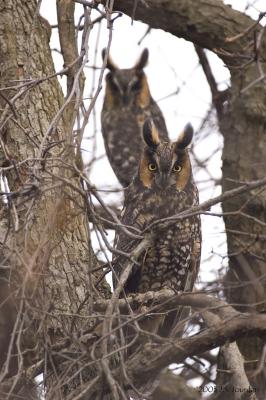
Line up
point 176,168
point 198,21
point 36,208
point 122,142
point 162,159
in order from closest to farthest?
point 36,208, point 162,159, point 176,168, point 198,21, point 122,142

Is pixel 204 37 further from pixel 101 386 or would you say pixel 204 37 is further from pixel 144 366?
pixel 101 386

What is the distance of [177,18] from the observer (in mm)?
4719

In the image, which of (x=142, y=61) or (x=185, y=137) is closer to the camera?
(x=185, y=137)

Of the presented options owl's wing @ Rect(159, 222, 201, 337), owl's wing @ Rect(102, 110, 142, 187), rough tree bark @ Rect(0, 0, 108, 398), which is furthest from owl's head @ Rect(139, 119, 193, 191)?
owl's wing @ Rect(102, 110, 142, 187)

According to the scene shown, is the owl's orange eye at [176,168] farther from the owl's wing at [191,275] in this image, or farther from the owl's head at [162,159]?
the owl's wing at [191,275]

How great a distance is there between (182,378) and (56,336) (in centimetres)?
160

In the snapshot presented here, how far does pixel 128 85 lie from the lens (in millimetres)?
6453

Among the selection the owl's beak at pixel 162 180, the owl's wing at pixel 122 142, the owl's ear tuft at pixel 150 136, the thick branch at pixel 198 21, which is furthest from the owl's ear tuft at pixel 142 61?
the owl's beak at pixel 162 180

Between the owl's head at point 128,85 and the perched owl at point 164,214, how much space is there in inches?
83.6

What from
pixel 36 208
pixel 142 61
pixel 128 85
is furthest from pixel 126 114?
pixel 36 208

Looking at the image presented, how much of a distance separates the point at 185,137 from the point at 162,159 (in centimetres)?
17

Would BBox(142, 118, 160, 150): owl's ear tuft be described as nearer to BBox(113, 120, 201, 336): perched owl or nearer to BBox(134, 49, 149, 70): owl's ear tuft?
BBox(113, 120, 201, 336): perched owl

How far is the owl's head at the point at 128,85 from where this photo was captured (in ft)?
21.1

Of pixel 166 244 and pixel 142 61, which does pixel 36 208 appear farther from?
pixel 142 61
